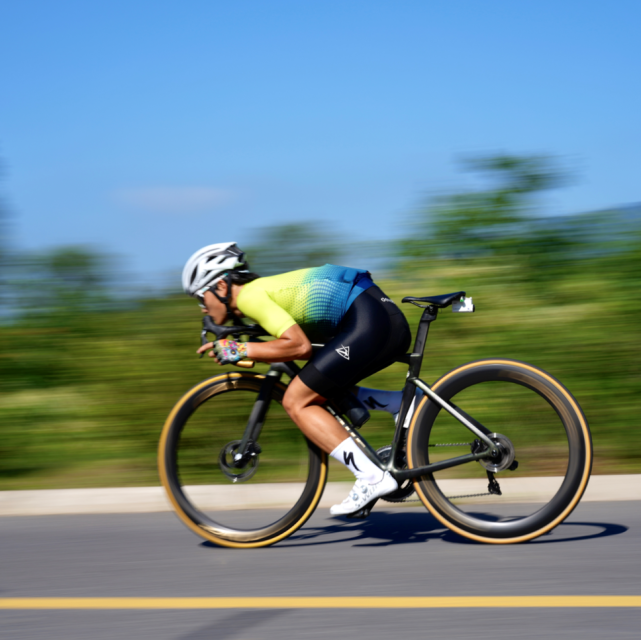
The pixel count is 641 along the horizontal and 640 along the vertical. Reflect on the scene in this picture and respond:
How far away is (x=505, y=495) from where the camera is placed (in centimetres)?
468

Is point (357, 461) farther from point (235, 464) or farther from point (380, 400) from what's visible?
point (235, 464)

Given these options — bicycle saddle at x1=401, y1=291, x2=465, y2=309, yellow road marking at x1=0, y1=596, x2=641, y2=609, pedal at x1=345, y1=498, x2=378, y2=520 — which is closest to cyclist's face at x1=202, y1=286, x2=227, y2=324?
bicycle saddle at x1=401, y1=291, x2=465, y2=309

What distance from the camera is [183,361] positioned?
6727 millimetres

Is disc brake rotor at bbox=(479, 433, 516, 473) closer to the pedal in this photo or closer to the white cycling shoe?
the white cycling shoe

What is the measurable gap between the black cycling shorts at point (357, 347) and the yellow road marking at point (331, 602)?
1098mm

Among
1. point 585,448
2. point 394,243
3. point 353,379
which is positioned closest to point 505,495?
point 585,448

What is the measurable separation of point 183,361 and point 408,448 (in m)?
3.20

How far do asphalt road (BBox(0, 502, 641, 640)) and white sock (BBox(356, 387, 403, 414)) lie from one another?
0.69m

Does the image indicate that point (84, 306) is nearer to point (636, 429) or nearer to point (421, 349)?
point (421, 349)

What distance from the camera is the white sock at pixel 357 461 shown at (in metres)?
3.95

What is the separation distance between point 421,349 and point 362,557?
3.54 feet

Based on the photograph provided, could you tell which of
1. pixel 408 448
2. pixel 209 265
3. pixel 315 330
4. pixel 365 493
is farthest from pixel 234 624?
pixel 209 265

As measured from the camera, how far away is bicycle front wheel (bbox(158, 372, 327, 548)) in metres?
4.11

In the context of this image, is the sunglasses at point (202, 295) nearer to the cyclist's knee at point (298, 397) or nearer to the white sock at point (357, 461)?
the cyclist's knee at point (298, 397)
